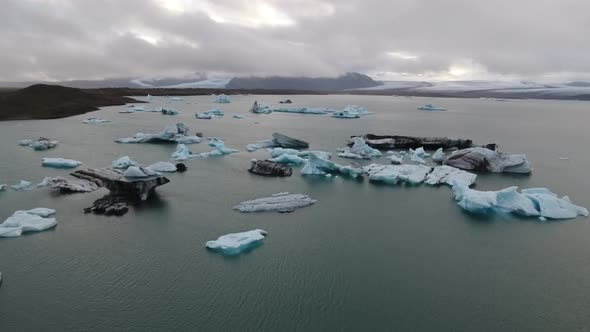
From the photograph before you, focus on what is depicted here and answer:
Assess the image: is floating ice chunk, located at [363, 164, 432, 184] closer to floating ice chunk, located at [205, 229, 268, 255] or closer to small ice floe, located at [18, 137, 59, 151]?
floating ice chunk, located at [205, 229, 268, 255]

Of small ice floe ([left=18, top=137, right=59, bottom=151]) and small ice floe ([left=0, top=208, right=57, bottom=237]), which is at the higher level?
small ice floe ([left=18, top=137, right=59, bottom=151])

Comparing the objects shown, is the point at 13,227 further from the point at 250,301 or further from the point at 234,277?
the point at 250,301

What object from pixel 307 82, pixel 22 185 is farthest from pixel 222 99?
pixel 307 82

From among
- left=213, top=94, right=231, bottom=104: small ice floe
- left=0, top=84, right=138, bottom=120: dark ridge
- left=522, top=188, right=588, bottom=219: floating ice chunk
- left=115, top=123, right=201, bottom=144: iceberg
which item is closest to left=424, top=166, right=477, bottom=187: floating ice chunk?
left=522, top=188, right=588, bottom=219: floating ice chunk

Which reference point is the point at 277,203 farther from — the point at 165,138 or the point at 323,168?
the point at 165,138

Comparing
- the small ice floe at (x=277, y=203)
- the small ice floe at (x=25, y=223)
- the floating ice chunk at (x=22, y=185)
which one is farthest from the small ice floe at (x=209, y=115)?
the small ice floe at (x=25, y=223)

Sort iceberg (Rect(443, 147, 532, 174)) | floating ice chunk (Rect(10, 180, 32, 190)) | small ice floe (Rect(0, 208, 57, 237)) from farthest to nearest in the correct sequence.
Result: iceberg (Rect(443, 147, 532, 174)), floating ice chunk (Rect(10, 180, 32, 190)), small ice floe (Rect(0, 208, 57, 237))
